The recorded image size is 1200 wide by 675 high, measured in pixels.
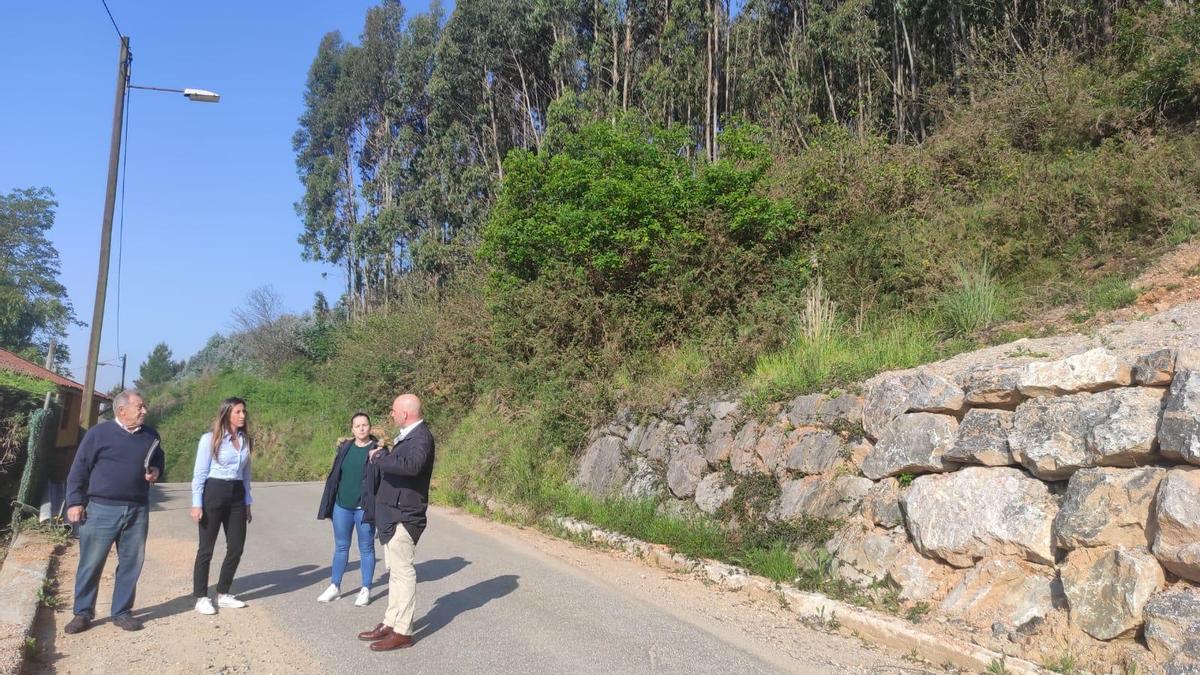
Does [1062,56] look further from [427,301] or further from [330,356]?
[330,356]

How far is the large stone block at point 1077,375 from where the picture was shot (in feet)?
18.5

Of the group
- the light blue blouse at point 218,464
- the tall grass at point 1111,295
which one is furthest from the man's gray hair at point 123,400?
the tall grass at point 1111,295

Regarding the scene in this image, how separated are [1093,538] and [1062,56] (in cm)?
1244

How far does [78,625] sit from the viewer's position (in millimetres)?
5531

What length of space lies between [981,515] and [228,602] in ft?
20.2

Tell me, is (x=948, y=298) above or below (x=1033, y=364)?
above

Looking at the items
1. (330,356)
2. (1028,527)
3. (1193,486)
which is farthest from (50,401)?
(330,356)

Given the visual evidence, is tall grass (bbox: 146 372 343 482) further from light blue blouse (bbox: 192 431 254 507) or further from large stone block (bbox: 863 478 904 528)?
large stone block (bbox: 863 478 904 528)

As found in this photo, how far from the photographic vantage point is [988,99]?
1492 cm

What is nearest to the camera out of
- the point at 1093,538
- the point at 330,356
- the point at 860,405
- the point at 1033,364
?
the point at 1093,538

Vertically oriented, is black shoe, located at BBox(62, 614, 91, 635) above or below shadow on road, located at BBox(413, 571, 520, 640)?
above

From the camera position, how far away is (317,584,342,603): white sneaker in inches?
259

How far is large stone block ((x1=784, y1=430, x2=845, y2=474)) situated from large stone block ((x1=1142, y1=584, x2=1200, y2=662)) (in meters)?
3.12

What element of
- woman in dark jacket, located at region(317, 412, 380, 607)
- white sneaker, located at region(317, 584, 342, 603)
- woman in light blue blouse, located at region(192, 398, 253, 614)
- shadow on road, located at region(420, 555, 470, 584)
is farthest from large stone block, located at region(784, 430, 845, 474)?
woman in light blue blouse, located at region(192, 398, 253, 614)
